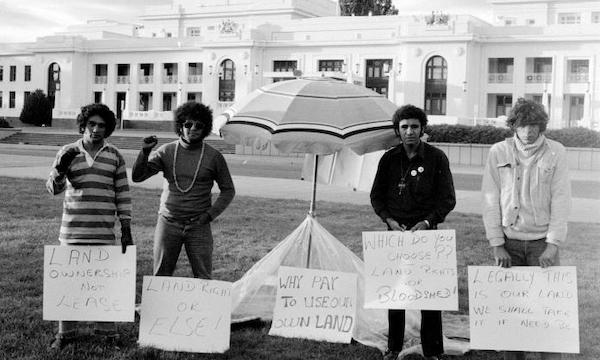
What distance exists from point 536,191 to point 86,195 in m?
3.11

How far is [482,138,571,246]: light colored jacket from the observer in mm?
4762

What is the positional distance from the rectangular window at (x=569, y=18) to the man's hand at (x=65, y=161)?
6976 cm

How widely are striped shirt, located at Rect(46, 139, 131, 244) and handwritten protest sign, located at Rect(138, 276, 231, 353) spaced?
20.6 inches

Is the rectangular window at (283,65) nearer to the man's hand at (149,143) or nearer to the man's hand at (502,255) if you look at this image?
the man's hand at (149,143)

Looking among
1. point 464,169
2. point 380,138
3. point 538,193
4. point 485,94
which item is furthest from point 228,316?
point 485,94

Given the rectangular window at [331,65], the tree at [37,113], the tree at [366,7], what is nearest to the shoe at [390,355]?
the rectangular window at [331,65]

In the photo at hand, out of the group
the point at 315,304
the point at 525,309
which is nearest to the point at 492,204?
the point at 525,309

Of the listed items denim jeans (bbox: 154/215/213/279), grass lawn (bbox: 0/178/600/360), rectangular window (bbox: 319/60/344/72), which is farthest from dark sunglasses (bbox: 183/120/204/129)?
rectangular window (bbox: 319/60/344/72)

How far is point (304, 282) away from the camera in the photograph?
18.6ft

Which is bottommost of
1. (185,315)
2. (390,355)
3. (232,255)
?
(390,355)

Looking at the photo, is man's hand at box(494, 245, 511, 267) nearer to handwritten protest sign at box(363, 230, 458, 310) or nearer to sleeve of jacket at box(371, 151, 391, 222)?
handwritten protest sign at box(363, 230, 458, 310)

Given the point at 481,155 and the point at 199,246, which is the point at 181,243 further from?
the point at 481,155

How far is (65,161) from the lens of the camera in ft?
17.5

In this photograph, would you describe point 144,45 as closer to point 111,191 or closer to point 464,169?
point 464,169
